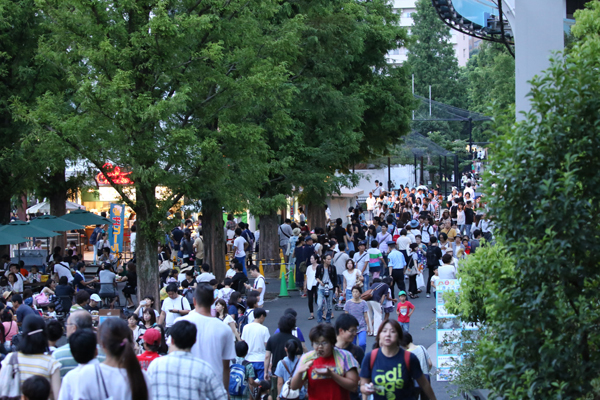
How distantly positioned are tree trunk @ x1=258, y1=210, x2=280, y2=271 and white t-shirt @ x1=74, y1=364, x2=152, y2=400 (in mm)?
19008

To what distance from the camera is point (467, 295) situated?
7.55 metres

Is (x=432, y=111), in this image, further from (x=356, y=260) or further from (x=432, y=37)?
(x=356, y=260)

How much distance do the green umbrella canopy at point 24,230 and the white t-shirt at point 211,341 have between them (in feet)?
42.0

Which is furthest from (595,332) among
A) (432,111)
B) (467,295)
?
(432,111)

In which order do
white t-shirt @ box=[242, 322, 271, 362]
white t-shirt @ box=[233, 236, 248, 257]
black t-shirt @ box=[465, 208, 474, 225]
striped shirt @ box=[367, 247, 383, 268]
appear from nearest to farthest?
1. white t-shirt @ box=[242, 322, 271, 362]
2. striped shirt @ box=[367, 247, 383, 268]
3. white t-shirt @ box=[233, 236, 248, 257]
4. black t-shirt @ box=[465, 208, 474, 225]

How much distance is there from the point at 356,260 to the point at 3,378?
1178 cm

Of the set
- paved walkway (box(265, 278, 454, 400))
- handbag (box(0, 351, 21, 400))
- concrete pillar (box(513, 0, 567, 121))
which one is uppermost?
concrete pillar (box(513, 0, 567, 121))

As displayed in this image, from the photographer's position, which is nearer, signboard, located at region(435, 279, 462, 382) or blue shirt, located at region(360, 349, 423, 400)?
blue shirt, located at region(360, 349, 423, 400)

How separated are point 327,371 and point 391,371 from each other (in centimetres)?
54

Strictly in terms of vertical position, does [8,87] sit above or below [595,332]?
above

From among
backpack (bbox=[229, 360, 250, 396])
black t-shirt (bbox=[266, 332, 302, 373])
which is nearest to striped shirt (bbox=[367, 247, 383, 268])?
black t-shirt (bbox=[266, 332, 302, 373])

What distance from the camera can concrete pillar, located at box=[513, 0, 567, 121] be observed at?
27.6 feet

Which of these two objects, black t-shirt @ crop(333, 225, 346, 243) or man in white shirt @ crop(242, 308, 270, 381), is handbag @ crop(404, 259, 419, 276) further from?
man in white shirt @ crop(242, 308, 270, 381)

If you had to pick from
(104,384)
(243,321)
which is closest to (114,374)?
(104,384)
